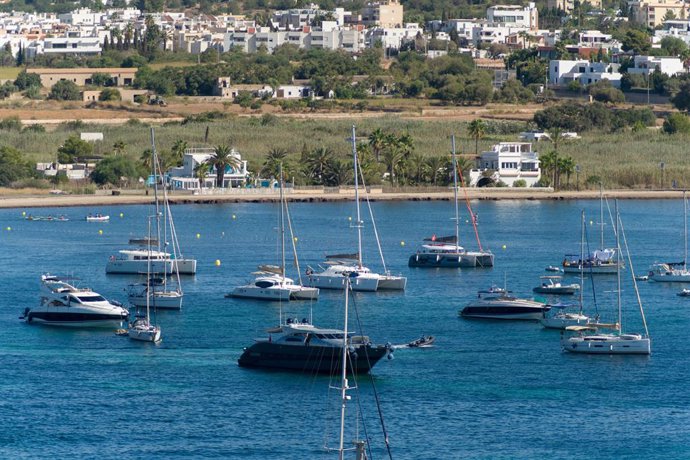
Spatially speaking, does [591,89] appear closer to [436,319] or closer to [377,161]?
[377,161]

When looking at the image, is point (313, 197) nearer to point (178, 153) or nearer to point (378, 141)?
point (378, 141)

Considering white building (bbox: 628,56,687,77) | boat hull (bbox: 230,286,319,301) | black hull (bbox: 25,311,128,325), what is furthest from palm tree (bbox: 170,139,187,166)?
white building (bbox: 628,56,687,77)

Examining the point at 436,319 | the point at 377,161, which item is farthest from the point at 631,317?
the point at 377,161

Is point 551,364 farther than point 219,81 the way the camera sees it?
No

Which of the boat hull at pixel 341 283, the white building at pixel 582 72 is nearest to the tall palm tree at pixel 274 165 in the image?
the boat hull at pixel 341 283

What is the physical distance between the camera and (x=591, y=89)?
7151 inches

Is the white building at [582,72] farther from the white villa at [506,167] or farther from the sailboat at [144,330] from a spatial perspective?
the sailboat at [144,330]

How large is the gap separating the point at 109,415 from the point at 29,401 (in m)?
3.55

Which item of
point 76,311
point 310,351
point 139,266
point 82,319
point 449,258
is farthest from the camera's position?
point 449,258

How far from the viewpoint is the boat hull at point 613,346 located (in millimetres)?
61906

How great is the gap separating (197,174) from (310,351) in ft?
235

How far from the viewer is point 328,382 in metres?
56.2

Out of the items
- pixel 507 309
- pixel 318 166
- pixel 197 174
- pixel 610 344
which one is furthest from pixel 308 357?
pixel 318 166

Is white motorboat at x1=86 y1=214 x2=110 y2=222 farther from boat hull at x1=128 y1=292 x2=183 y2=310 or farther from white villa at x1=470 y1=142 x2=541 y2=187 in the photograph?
boat hull at x1=128 y1=292 x2=183 y2=310
